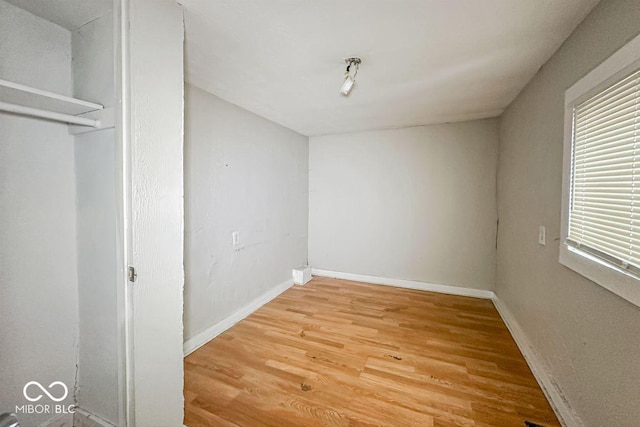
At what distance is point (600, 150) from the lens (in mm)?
1225

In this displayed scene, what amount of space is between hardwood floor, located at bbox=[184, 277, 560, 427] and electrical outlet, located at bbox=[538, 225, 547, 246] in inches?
37.2

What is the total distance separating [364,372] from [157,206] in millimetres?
1752

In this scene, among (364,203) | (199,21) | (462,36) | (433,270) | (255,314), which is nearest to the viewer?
(199,21)

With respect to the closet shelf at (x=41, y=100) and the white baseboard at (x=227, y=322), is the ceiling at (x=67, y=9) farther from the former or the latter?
the white baseboard at (x=227, y=322)

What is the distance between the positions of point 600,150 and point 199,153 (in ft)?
8.53

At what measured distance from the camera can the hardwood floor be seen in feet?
4.92

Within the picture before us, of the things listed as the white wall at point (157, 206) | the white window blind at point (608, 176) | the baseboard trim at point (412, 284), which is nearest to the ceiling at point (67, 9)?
the white wall at point (157, 206)

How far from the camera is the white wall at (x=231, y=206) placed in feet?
7.15

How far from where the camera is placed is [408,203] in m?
3.54

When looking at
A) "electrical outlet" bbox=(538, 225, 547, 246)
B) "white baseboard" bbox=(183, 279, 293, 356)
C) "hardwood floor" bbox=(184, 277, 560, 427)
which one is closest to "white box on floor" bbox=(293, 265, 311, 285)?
"white baseboard" bbox=(183, 279, 293, 356)

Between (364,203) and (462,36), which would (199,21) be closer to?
(462,36)

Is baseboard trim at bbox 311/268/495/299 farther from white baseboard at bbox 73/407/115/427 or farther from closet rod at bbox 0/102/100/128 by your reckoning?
closet rod at bbox 0/102/100/128

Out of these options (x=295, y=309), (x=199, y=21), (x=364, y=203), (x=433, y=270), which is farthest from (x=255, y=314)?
(x=199, y=21)

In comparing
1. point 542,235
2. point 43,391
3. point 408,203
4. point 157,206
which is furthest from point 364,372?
point 408,203
